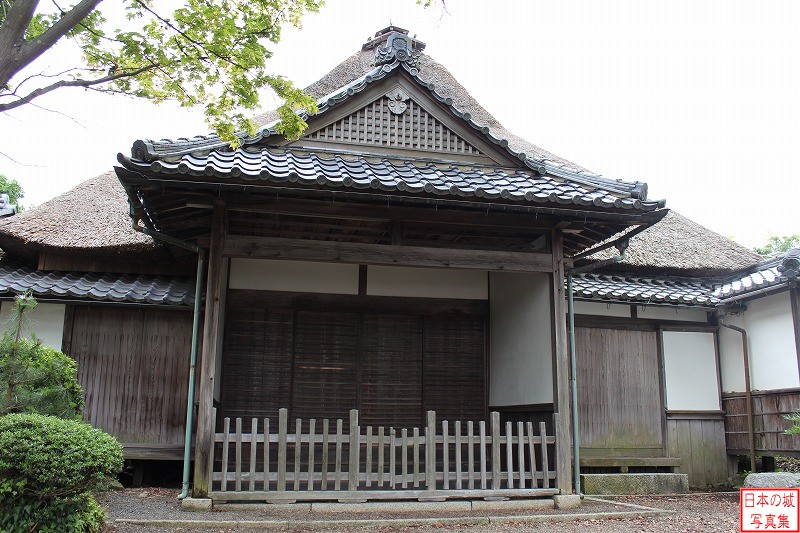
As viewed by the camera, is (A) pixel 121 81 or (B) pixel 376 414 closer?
(A) pixel 121 81

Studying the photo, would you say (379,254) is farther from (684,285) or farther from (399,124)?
(684,285)

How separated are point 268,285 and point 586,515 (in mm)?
4990

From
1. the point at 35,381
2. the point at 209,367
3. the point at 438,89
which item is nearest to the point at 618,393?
the point at 209,367

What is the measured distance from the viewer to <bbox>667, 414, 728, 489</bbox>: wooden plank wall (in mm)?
10211

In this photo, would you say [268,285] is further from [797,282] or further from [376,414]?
[797,282]

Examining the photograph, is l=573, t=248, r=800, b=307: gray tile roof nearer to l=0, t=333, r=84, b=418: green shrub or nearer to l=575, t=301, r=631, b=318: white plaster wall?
l=575, t=301, r=631, b=318: white plaster wall

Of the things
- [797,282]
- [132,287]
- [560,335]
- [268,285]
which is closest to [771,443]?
[797,282]

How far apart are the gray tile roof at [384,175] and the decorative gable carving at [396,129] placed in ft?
0.97

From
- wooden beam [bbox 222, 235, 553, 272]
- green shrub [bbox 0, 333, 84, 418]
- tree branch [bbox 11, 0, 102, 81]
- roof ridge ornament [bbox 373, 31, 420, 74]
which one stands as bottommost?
green shrub [bbox 0, 333, 84, 418]

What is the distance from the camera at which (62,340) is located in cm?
863

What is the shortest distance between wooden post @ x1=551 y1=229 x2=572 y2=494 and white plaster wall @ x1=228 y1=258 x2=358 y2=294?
9.93ft

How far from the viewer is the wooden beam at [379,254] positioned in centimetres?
695

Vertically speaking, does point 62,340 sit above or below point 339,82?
below

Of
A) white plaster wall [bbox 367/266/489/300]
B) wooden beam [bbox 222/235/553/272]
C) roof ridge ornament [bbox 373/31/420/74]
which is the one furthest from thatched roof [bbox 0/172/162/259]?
roof ridge ornament [bbox 373/31/420/74]
